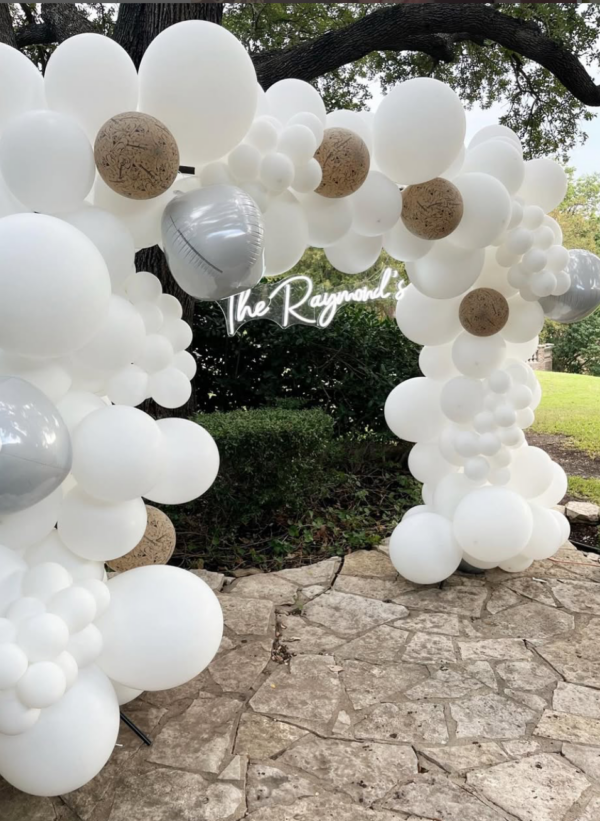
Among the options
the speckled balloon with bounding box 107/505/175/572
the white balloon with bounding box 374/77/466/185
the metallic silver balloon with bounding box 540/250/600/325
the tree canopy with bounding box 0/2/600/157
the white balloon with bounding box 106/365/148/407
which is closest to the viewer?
the white balloon with bounding box 106/365/148/407

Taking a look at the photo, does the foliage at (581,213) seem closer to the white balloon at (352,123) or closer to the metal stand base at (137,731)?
the white balloon at (352,123)

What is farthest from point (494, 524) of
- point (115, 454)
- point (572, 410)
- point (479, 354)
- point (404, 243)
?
point (572, 410)

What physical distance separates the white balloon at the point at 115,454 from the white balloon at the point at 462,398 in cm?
179

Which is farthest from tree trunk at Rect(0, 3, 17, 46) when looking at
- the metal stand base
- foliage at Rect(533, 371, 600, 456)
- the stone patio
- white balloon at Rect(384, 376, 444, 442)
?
foliage at Rect(533, 371, 600, 456)

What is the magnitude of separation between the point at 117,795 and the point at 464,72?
22.6 feet

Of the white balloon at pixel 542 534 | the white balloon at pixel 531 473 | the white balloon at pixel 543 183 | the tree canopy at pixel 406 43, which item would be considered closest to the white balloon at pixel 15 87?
the white balloon at pixel 543 183

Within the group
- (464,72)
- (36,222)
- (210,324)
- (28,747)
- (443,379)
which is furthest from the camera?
(464,72)

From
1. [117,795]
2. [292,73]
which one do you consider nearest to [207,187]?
[117,795]

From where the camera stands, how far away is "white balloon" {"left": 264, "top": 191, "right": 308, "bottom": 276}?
1978 mm

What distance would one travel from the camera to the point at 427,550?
10.5 ft

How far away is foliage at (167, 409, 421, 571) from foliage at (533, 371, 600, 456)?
362cm

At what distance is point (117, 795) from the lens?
6.46ft

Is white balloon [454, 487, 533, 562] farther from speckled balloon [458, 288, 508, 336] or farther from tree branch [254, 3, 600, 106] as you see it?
tree branch [254, 3, 600, 106]

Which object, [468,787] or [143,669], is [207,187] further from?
[468,787]
